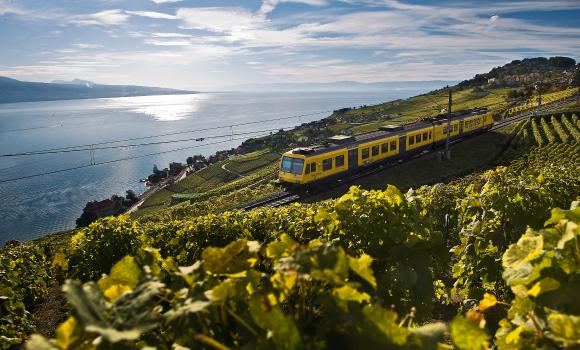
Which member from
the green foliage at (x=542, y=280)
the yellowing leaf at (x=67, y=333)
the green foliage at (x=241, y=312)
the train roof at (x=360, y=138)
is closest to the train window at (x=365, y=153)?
the train roof at (x=360, y=138)

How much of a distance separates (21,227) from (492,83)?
496ft

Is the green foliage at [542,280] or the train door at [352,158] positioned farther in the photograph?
the train door at [352,158]

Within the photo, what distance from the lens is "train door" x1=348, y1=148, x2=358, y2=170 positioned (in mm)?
24906

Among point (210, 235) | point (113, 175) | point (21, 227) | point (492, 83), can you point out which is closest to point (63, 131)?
point (113, 175)

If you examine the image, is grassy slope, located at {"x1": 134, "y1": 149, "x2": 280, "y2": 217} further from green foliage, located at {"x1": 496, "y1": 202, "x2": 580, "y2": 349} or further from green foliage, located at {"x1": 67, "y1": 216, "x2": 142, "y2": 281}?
green foliage, located at {"x1": 496, "y1": 202, "x2": 580, "y2": 349}

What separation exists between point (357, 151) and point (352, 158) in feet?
2.15

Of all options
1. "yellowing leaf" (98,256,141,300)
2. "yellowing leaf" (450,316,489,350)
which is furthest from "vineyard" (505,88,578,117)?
"yellowing leaf" (98,256,141,300)

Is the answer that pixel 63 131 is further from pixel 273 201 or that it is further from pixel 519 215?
pixel 519 215

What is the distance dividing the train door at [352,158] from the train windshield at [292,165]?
3909 mm

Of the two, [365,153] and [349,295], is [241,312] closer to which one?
[349,295]

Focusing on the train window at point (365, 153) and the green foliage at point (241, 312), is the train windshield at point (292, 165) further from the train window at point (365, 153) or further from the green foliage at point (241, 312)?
the green foliage at point (241, 312)

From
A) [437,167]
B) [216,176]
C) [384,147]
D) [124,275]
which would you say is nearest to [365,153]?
[384,147]

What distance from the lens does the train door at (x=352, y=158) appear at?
81.7ft

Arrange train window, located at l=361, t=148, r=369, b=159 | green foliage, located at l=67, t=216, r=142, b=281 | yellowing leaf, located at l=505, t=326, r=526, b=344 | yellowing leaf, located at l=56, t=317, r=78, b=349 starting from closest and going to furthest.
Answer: yellowing leaf, located at l=56, t=317, r=78, b=349 → yellowing leaf, located at l=505, t=326, r=526, b=344 → green foliage, located at l=67, t=216, r=142, b=281 → train window, located at l=361, t=148, r=369, b=159
